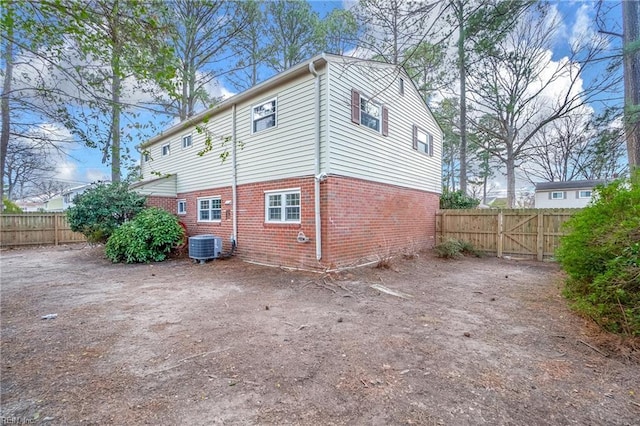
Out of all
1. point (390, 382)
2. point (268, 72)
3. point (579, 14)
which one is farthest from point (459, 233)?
point (268, 72)

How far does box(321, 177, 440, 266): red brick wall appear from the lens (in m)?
7.07

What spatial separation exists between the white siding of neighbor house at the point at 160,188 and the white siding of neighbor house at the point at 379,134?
7823 mm

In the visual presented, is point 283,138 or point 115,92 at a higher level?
point 283,138

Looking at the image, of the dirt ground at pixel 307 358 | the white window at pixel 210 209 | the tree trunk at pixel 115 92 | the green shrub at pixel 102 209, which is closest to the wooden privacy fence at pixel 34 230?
the green shrub at pixel 102 209

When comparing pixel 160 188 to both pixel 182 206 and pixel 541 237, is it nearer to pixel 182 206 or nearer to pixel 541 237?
pixel 182 206

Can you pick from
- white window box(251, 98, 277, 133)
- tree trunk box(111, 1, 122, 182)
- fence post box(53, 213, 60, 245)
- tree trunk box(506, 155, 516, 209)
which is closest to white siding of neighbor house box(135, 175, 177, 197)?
white window box(251, 98, 277, 133)

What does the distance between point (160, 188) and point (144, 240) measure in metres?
3.21

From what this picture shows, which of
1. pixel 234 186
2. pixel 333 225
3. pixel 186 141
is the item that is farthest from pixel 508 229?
pixel 186 141

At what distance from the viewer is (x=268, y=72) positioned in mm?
15211

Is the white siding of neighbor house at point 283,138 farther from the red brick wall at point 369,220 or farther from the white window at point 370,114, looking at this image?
the white window at point 370,114

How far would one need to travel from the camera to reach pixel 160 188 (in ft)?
38.3

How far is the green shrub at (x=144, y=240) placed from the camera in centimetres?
909

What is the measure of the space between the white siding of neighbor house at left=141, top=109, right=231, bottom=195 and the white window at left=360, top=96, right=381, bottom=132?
434 cm

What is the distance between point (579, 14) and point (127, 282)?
12.7 meters
